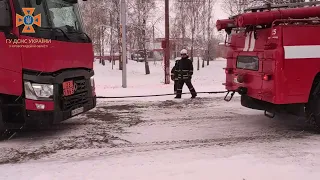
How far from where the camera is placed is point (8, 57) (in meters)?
5.54

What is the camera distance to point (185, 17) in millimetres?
36469

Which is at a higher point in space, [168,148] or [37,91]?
[37,91]

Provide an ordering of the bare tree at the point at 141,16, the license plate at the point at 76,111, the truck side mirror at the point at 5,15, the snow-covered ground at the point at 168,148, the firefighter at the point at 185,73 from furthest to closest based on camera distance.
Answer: the bare tree at the point at 141,16
the firefighter at the point at 185,73
the license plate at the point at 76,111
the truck side mirror at the point at 5,15
the snow-covered ground at the point at 168,148

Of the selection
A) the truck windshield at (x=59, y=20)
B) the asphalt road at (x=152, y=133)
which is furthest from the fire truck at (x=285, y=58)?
the truck windshield at (x=59, y=20)

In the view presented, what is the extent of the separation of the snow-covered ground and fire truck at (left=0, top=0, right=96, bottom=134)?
542 mm

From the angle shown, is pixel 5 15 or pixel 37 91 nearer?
pixel 5 15

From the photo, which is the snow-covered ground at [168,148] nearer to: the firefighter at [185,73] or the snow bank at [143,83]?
the firefighter at [185,73]

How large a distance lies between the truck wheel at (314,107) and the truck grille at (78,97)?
4329 millimetres

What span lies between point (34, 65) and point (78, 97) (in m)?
1.21

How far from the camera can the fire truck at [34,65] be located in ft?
18.1

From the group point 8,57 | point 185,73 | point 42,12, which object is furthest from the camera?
point 185,73

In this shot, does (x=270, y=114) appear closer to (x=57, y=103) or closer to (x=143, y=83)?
(x=57, y=103)

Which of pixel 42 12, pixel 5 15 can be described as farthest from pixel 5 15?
pixel 42 12

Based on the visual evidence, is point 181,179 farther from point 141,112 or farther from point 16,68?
point 141,112
